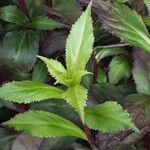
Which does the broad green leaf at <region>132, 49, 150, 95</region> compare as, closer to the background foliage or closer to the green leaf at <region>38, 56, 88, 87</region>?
the background foliage

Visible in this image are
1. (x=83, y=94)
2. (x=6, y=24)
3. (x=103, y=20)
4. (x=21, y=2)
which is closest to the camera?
(x=83, y=94)

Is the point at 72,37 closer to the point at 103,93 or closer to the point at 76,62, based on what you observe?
the point at 76,62

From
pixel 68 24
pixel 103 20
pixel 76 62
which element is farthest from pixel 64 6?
pixel 76 62

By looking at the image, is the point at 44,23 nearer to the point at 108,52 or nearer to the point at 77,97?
the point at 108,52

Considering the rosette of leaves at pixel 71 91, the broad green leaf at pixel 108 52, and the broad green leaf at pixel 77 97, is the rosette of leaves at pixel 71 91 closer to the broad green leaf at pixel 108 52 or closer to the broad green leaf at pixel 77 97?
the broad green leaf at pixel 77 97

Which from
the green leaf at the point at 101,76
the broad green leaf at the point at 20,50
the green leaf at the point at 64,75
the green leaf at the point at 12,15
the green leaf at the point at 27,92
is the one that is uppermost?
the green leaf at the point at 64,75

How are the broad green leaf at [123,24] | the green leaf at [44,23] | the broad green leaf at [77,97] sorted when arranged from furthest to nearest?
the green leaf at [44,23] → the broad green leaf at [123,24] → the broad green leaf at [77,97]

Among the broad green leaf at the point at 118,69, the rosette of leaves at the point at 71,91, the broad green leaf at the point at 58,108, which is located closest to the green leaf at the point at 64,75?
the rosette of leaves at the point at 71,91
